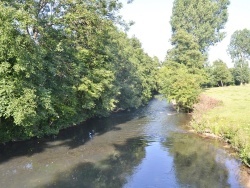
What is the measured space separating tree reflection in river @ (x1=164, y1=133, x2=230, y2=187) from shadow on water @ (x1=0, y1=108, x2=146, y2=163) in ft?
33.3

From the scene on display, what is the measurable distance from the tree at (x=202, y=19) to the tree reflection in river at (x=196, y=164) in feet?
177

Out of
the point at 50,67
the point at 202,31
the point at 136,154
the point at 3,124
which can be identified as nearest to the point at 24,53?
the point at 50,67

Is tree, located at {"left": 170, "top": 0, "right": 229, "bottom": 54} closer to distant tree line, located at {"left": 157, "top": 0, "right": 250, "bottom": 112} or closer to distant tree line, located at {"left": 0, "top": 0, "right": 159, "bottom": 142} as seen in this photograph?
distant tree line, located at {"left": 157, "top": 0, "right": 250, "bottom": 112}

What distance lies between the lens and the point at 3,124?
26125 millimetres

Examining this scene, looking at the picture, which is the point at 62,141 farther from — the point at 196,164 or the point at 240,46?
the point at 240,46

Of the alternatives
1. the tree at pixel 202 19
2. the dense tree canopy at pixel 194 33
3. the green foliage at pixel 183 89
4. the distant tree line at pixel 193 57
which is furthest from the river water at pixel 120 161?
the tree at pixel 202 19

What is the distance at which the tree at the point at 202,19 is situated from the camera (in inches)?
3051

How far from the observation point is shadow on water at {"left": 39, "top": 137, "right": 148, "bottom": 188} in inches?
741

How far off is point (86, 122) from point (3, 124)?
18259 mm

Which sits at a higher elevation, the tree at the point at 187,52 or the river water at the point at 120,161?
the tree at the point at 187,52

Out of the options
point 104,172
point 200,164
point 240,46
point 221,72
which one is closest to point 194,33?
point 221,72

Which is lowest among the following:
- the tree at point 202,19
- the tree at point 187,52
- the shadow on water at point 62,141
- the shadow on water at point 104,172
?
the shadow on water at point 104,172

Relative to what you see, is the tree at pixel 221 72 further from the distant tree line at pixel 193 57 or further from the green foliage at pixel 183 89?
the green foliage at pixel 183 89

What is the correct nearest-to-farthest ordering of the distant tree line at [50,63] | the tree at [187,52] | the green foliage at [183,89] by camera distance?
1. the distant tree line at [50,63]
2. the green foliage at [183,89]
3. the tree at [187,52]
